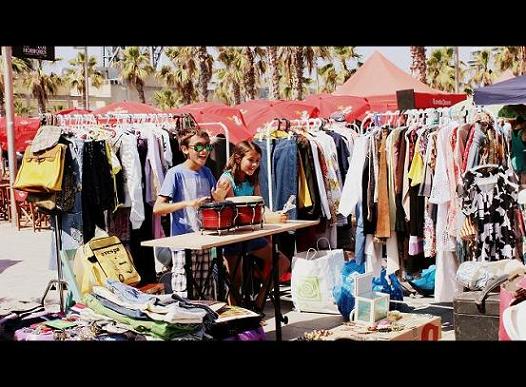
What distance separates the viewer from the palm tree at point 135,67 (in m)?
38.1

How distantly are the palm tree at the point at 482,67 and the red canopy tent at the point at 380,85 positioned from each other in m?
22.7

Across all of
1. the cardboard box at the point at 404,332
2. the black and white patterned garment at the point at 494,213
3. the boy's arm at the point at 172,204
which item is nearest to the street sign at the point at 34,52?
the boy's arm at the point at 172,204

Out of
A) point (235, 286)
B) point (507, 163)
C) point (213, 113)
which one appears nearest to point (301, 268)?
point (235, 286)

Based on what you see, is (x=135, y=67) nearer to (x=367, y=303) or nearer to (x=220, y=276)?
(x=220, y=276)

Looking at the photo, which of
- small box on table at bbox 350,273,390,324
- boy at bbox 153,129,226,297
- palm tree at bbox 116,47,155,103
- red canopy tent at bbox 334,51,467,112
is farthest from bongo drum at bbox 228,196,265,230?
palm tree at bbox 116,47,155,103

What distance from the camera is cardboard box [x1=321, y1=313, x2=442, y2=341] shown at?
470 cm

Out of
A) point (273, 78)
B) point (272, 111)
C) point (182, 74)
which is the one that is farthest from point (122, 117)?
point (182, 74)

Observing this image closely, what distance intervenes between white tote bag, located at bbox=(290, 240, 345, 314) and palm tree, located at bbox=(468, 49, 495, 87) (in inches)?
1335

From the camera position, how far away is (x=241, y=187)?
5863 mm

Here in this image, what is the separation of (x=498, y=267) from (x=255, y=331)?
1.71m

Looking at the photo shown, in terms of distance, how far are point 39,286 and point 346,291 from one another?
3889 mm

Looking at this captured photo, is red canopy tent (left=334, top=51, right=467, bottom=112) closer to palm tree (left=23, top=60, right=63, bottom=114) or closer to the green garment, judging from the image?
the green garment

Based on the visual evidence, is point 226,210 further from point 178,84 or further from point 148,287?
point 178,84

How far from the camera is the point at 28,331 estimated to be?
16.0 feet
